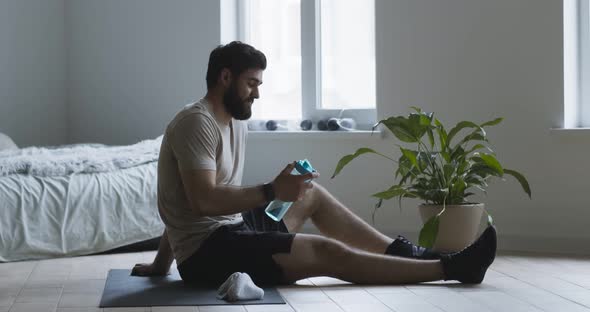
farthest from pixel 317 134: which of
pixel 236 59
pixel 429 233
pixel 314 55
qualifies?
pixel 236 59

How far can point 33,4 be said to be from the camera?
509cm

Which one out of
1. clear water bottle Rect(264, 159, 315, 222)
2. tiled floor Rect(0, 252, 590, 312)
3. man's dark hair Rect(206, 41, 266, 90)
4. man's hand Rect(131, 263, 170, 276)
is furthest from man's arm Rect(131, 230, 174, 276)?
man's dark hair Rect(206, 41, 266, 90)

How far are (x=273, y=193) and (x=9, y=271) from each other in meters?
1.22

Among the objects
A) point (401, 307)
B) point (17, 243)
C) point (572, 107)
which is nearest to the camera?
point (401, 307)

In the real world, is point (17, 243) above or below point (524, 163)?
below

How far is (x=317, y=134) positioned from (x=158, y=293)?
72.8 inches

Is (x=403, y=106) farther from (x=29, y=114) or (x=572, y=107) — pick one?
(x=29, y=114)

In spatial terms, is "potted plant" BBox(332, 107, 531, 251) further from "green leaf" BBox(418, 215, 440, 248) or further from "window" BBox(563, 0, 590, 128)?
"window" BBox(563, 0, 590, 128)

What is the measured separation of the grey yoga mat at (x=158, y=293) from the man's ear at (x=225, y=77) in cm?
63

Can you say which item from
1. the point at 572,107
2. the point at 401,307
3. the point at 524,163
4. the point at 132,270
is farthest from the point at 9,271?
the point at 572,107

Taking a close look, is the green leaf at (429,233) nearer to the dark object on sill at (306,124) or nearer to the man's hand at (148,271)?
the man's hand at (148,271)

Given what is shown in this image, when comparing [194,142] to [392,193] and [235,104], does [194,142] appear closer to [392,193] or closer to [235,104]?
[235,104]

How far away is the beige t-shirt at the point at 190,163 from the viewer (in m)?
2.52

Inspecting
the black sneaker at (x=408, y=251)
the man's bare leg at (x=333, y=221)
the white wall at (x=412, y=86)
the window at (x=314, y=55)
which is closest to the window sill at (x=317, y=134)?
the white wall at (x=412, y=86)
